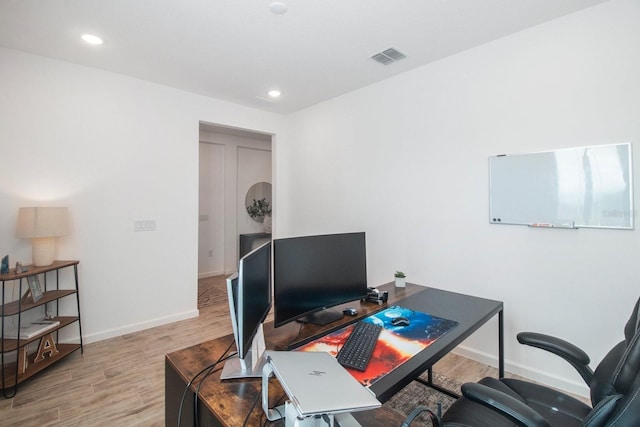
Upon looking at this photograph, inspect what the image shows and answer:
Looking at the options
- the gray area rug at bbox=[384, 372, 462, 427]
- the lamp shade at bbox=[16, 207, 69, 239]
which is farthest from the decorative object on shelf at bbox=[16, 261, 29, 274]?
the gray area rug at bbox=[384, 372, 462, 427]

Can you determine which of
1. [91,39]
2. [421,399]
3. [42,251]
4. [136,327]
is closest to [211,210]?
[136,327]

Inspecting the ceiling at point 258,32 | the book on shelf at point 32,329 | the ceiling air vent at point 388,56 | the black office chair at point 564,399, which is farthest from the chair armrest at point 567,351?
the book on shelf at point 32,329

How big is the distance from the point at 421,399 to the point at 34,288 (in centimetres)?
319

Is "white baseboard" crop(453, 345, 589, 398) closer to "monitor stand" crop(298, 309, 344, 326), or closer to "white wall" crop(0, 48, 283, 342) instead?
"monitor stand" crop(298, 309, 344, 326)

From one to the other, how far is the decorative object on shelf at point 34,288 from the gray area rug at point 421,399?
9.53 ft

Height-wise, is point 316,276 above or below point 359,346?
above

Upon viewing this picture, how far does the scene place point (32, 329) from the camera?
2.40m

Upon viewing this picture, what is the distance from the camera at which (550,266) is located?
87.1 inches

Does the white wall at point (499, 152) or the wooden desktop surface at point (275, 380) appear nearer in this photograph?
the wooden desktop surface at point (275, 380)

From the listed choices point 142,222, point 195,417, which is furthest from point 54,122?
point 195,417

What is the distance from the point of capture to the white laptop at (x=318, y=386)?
2.33ft

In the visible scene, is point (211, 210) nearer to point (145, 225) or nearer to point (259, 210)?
point (259, 210)

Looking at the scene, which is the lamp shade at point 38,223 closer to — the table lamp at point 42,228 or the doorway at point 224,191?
the table lamp at point 42,228

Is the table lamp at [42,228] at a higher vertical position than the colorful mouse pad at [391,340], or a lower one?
higher
